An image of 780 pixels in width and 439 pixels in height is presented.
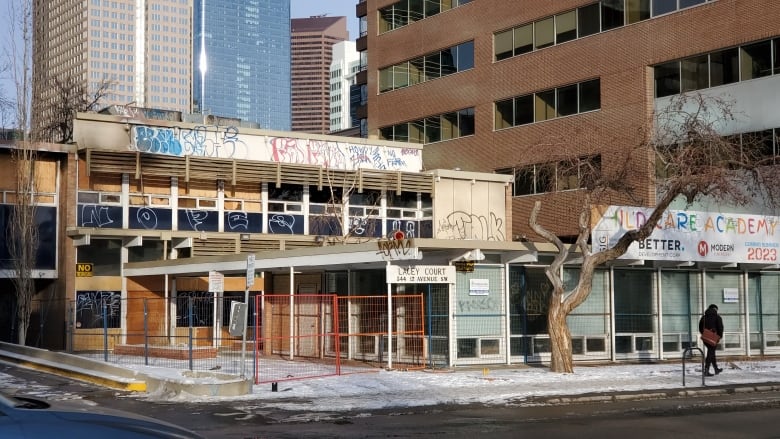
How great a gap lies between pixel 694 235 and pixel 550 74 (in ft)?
54.7

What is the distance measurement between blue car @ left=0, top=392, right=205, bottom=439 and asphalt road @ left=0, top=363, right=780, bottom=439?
892 cm

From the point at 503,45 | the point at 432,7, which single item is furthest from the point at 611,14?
the point at 432,7

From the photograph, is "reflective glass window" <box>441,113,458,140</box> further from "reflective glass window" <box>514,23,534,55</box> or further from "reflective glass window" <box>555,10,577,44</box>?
"reflective glass window" <box>555,10,577,44</box>

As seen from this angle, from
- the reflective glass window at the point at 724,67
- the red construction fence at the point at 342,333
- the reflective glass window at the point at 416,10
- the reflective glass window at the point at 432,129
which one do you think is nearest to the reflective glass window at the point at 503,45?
the reflective glass window at the point at 432,129

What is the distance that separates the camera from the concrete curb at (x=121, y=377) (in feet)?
62.8

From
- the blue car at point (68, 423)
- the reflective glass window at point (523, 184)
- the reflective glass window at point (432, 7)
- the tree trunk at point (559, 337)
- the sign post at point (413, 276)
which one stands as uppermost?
the reflective glass window at point (432, 7)

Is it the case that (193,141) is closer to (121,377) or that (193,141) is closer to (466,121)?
(466,121)

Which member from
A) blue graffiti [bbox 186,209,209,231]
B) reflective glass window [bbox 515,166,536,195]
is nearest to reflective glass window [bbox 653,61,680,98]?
reflective glass window [bbox 515,166,536,195]

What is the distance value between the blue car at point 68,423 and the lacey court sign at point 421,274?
19.1 metres

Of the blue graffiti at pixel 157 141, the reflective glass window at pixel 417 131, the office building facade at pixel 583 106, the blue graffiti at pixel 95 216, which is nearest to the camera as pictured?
the office building facade at pixel 583 106

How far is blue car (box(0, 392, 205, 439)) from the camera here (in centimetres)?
411

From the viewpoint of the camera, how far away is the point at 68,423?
4.26 metres

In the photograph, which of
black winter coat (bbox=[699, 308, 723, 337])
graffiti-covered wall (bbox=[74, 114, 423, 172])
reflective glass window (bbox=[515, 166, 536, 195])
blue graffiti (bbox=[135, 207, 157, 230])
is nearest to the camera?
black winter coat (bbox=[699, 308, 723, 337])

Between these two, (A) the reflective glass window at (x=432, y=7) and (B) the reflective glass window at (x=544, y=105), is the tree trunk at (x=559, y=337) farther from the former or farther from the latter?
(A) the reflective glass window at (x=432, y=7)
